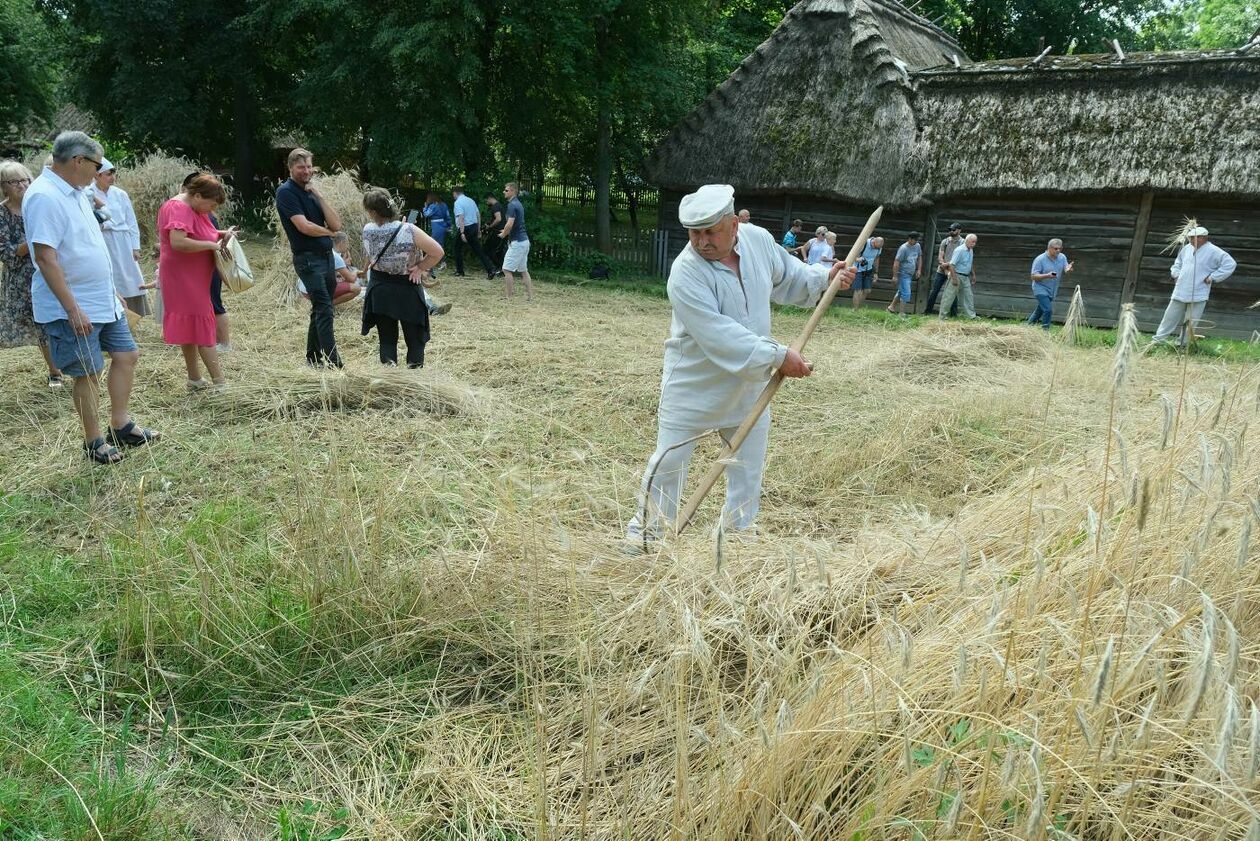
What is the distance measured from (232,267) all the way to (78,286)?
5.49 feet

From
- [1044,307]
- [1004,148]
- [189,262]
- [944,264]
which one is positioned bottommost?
[1044,307]

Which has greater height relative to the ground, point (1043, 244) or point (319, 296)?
point (1043, 244)

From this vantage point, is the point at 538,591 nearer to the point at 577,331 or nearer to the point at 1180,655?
the point at 1180,655

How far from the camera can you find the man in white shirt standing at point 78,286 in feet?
13.5

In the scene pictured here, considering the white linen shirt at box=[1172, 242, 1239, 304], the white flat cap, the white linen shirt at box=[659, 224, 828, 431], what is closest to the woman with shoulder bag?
the white linen shirt at box=[659, 224, 828, 431]

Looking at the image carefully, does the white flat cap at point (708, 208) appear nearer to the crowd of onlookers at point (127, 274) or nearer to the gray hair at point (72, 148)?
the crowd of onlookers at point (127, 274)

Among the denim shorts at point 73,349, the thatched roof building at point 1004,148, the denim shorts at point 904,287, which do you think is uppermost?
the thatched roof building at point 1004,148

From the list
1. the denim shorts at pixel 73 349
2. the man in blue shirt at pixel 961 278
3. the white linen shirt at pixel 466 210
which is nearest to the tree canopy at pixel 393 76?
the white linen shirt at pixel 466 210

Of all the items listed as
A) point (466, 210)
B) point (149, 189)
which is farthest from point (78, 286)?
point (466, 210)

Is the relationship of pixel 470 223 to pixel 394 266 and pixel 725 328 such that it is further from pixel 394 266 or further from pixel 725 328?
pixel 725 328

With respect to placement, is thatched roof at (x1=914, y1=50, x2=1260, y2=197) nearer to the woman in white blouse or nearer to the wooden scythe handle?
the woman in white blouse

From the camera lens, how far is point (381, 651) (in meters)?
2.76

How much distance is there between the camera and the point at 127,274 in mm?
6793

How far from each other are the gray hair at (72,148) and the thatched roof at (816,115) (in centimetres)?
1303
